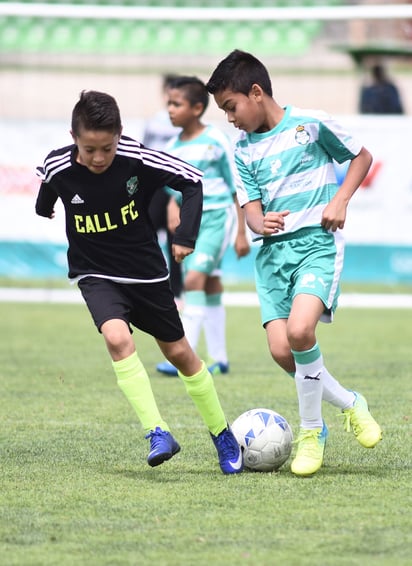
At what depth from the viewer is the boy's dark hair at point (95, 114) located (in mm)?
4516

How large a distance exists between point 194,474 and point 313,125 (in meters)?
1.63

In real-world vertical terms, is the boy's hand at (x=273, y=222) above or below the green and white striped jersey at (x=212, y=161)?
above

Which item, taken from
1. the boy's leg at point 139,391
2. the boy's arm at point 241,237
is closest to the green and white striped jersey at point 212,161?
the boy's arm at point 241,237

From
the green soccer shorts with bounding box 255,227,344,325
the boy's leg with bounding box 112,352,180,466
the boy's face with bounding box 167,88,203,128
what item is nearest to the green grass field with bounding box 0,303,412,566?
the boy's leg with bounding box 112,352,180,466

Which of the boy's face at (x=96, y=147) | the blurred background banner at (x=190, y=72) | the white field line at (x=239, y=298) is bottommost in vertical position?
the white field line at (x=239, y=298)

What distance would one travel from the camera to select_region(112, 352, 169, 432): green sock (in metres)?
4.73

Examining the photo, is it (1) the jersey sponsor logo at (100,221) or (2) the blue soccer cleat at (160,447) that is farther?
(1) the jersey sponsor logo at (100,221)

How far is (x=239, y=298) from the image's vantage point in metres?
13.4

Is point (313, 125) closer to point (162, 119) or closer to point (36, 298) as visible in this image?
point (162, 119)

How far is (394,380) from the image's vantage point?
7.61 meters

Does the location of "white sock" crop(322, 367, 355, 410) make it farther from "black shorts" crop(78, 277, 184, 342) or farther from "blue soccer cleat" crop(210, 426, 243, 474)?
"black shorts" crop(78, 277, 184, 342)

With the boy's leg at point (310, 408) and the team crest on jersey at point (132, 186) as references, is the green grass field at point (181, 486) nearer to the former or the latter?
the boy's leg at point (310, 408)

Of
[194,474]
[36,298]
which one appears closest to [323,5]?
[36,298]

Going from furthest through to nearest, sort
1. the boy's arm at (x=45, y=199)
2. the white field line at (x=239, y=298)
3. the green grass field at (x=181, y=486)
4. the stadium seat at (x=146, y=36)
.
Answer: the stadium seat at (x=146, y=36), the white field line at (x=239, y=298), the boy's arm at (x=45, y=199), the green grass field at (x=181, y=486)
